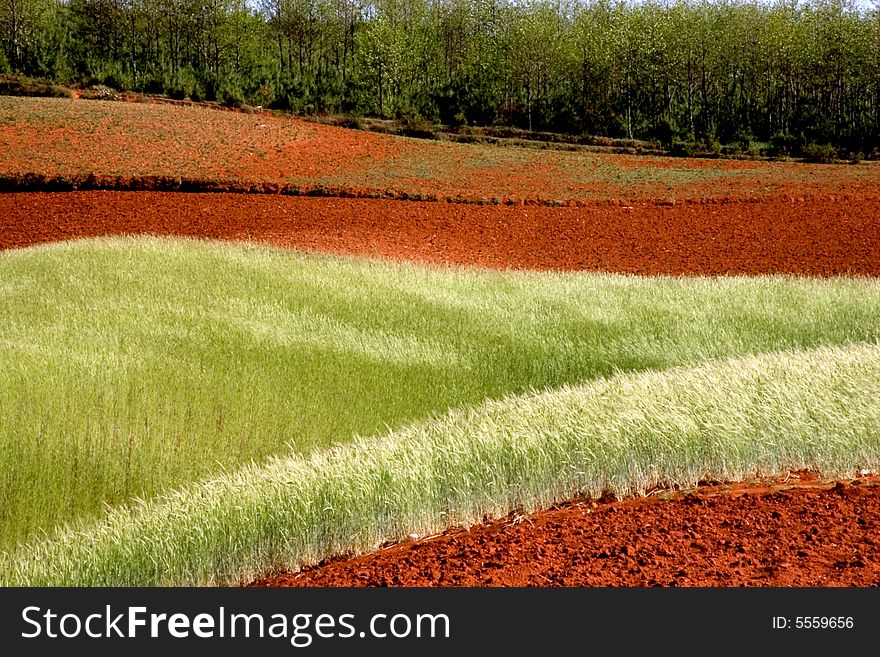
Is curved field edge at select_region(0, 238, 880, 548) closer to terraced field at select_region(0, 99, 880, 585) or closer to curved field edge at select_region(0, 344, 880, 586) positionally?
terraced field at select_region(0, 99, 880, 585)

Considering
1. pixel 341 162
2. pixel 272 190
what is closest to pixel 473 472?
pixel 272 190

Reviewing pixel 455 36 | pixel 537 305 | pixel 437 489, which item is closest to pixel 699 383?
pixel 437 489

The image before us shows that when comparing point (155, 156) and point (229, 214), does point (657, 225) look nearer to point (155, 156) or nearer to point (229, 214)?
point (229, 214)

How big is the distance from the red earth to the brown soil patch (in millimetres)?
10

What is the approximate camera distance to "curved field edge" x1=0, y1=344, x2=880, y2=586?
14.8 feet

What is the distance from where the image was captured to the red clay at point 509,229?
53.5ft

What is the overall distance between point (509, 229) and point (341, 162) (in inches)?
445

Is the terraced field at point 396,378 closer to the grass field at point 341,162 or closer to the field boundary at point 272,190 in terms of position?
the field boundary at point 272,190

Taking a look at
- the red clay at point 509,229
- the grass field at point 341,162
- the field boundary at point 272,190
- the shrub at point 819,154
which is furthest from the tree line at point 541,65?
the red clay at point 509,229

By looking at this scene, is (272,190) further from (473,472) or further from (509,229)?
(473,472)

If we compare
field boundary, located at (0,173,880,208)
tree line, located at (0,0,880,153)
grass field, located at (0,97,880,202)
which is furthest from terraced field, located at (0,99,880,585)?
tree line, located at (0,0,880,153)

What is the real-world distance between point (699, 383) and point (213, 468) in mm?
3579

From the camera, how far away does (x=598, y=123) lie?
5250 centimetres

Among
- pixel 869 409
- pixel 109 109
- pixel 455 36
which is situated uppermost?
pixel 455 36
